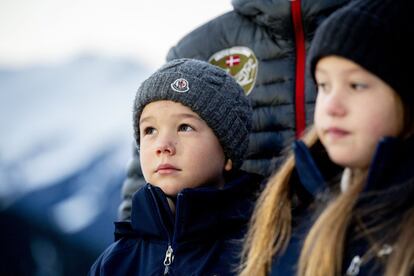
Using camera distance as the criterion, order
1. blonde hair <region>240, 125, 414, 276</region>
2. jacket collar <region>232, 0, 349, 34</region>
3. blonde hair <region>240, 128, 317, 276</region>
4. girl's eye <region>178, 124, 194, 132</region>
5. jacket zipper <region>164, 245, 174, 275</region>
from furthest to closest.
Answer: jacket collar <region>232, 0, 349, 34</region> → girl's eye <region>178, 124, 194, 132</region> → jacket zipper <region>164, 245, 174, 275</region> → blonde hair <region>240, 128, 317, 276</region> → blonde hair <region>240, 125, 414, 276</region>

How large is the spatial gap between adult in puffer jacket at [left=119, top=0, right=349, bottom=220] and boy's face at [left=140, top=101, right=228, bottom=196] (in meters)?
0.25

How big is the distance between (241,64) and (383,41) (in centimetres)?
90

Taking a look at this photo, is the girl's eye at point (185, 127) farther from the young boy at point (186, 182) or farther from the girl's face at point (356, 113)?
the girl's face at point (356, 113)

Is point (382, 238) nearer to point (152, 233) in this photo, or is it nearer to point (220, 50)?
point (152, 233)

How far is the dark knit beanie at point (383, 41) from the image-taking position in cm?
113

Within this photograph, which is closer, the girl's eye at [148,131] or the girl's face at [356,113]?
the girl's face at [356,113]

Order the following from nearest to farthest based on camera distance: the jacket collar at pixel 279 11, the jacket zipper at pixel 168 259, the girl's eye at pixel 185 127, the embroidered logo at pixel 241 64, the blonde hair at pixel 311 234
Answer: the blonde hair at pixel 311 234, the jacket zipper at pixel 168 259, the girl's eye at pixel 185 127, the jacket collar at pixel 279 11, the embroidered logo at pixel 241 64

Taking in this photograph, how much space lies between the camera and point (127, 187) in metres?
2.25

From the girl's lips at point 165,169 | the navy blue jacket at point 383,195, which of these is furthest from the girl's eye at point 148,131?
the navy blue jacket at point 383,195

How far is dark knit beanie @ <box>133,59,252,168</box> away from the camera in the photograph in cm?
163

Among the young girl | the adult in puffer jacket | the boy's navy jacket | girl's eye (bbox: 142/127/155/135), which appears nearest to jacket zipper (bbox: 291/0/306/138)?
the adult in puffer jacket

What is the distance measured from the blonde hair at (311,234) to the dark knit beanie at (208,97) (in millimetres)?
284

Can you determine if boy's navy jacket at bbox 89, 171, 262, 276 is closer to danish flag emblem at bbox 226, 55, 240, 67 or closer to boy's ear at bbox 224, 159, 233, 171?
boy's ear at bbox 224, 159, 233, 171

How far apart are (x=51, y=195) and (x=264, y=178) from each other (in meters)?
1.71
